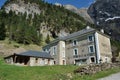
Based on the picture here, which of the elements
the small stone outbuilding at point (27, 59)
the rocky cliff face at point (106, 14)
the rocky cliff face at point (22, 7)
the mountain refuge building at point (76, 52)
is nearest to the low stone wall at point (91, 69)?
the mountain refuge building at point (76, 52)

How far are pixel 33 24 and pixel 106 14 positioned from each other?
85.7 meters

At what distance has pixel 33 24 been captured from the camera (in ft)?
300

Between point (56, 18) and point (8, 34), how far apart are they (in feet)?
121

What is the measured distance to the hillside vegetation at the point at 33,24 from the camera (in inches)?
2815

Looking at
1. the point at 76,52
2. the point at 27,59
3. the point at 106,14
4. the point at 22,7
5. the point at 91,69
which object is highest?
the point at 106,14

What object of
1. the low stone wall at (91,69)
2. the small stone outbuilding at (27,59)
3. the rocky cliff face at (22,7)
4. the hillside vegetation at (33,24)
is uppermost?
the rocky cliff face at (22,7)

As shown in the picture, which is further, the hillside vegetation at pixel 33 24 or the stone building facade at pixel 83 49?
the hillside vegetation at pixel 33 24

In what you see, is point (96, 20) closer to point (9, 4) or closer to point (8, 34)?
point (9, 4)

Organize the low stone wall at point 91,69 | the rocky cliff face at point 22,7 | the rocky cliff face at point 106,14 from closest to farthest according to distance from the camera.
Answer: the low stone wall at point 91,69 < the rocky cliff face at point 22,7 < the rocky cliff face at point 106,14

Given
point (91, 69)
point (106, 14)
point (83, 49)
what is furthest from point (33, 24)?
point (106, 14)

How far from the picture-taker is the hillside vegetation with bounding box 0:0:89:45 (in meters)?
71.5

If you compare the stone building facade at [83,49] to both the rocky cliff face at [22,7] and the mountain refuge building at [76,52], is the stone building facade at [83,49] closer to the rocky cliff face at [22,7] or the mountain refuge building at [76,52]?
the mountain refuge building at [76,52]

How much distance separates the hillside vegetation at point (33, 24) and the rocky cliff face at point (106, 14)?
1448 inches

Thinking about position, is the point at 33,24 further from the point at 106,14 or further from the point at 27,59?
the point at 106,14
